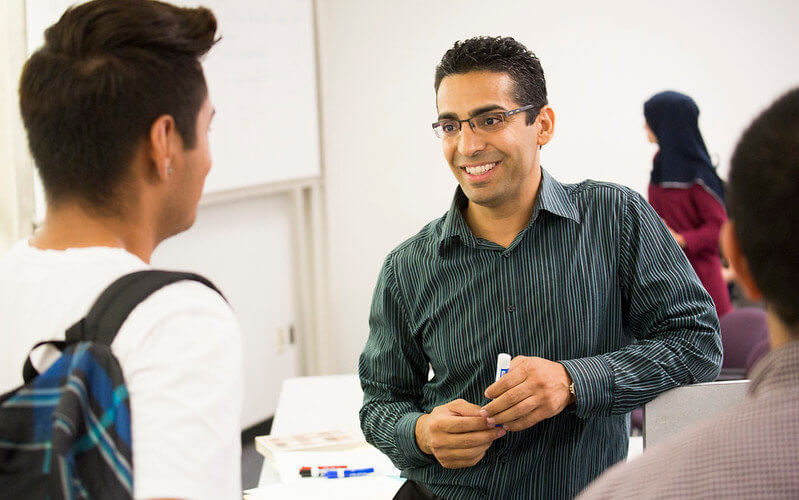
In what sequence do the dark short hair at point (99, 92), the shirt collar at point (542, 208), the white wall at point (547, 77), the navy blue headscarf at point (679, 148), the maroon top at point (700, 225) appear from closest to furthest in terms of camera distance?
the dark short hair at point (99, 92)
the shirt collar at point (542, 208)
the maroon top at point (700, 225)
the navy blue headscarf at point (679, 148)
the white wall at point (547, 77)

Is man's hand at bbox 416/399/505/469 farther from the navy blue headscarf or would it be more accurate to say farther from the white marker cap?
the navy blue headscarf

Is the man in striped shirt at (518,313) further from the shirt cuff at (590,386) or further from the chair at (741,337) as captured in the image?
the chair at (741,337)

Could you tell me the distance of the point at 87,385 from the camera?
0.86 meters

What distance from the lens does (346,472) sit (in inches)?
79.4

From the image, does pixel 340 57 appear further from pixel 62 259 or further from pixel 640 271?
pixel 62 259

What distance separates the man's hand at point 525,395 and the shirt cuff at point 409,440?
0.21m

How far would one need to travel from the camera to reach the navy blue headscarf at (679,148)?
378cm

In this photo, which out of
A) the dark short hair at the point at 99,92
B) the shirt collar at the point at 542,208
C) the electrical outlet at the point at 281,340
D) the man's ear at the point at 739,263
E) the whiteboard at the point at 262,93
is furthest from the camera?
the electrical outlet at the point at 281,340

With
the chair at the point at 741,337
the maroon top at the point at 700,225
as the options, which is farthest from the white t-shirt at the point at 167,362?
the maroon top at the point at 700,225

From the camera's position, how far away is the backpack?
2.76ft

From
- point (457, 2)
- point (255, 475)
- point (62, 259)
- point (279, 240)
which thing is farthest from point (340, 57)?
point (62, 259)

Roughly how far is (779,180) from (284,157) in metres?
3.95

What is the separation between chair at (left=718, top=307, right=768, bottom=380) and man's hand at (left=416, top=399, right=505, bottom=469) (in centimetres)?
170

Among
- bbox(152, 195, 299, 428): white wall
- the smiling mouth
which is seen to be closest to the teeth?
the smiling mouth
